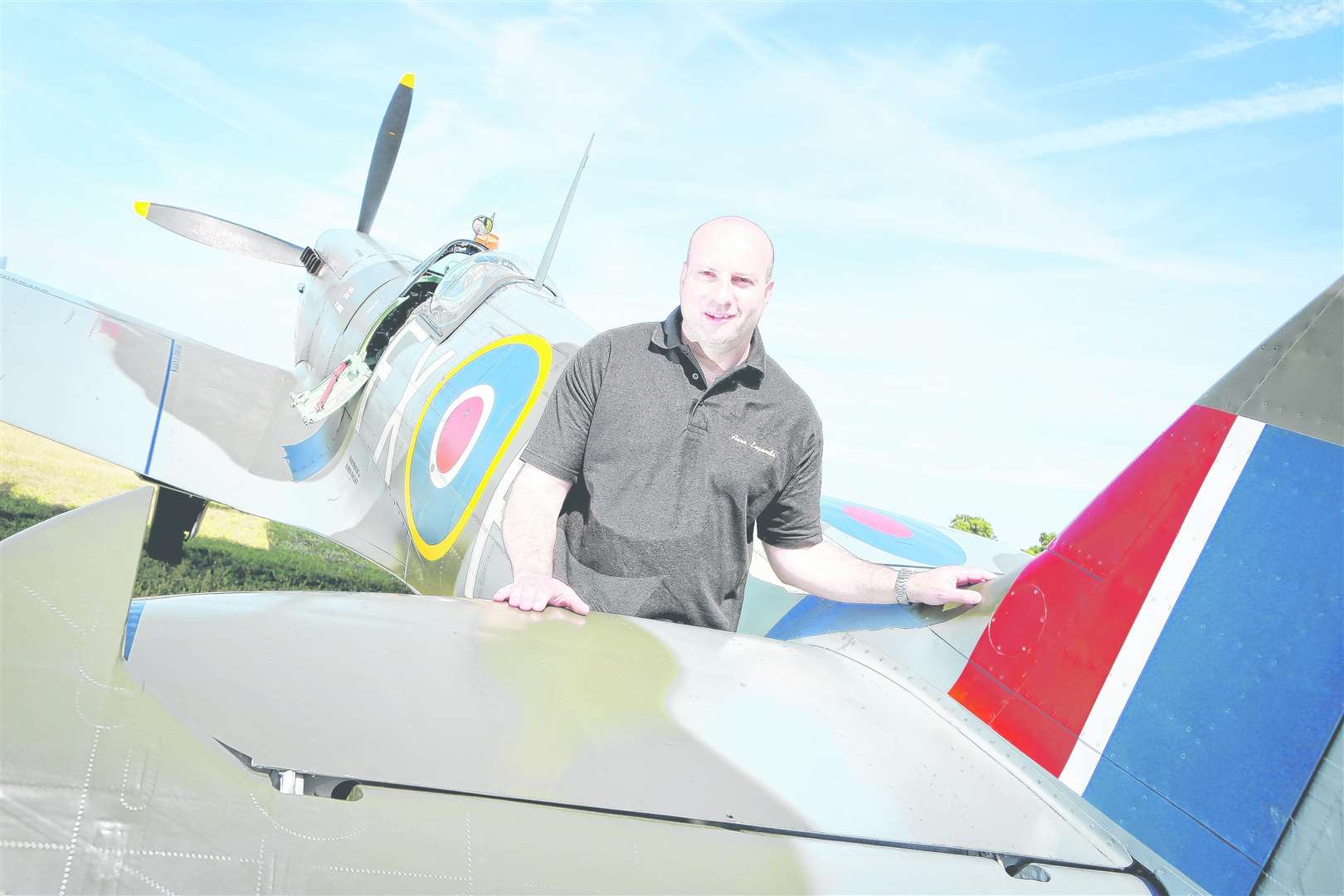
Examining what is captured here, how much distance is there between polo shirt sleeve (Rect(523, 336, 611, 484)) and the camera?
2.45m

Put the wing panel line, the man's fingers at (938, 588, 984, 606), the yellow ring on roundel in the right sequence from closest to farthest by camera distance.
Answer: the man's fingers at (938, 588, 984, 606) < the yellow ring on roundel < the wing panel line

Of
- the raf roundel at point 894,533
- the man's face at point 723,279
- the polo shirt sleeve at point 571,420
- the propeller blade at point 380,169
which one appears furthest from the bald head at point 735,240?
the propeller blade at point 380,169

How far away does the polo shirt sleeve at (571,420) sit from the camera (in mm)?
2447

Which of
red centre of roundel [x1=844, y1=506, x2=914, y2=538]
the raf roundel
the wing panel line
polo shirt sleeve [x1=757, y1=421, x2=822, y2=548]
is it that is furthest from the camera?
the wing panel line

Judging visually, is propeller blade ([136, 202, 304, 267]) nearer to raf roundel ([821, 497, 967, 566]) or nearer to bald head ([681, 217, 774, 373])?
raf roundel ([821, 497, 967, 566])

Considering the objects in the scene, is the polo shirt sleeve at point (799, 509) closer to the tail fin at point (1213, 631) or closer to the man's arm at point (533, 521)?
the man's arm at point (533, 521)

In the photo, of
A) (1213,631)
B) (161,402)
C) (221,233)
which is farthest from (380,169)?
(1213,631)

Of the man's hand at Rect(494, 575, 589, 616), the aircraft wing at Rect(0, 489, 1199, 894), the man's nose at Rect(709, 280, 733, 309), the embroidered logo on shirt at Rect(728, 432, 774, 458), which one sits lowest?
the man's hand at Rect(494, 575, 589, 616)

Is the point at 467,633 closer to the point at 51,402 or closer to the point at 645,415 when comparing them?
the point at 645,415

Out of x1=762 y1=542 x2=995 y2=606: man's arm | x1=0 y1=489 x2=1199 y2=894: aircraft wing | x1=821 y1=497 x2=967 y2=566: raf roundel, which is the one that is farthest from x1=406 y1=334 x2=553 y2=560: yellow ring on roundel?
x1=821 y1=497 x2=967 y2=566: raf roundel

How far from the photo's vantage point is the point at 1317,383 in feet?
5.52

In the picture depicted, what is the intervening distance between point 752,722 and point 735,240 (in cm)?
128

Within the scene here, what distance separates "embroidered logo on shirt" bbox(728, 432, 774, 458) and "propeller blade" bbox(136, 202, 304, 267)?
8.68m

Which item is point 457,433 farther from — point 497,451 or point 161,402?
point 161,402
